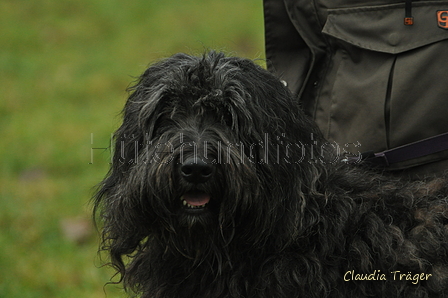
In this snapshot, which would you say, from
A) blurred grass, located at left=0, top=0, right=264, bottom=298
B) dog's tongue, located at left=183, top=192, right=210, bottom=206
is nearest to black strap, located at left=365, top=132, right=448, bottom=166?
blurred grass, located at left=0, top=0, right=264, bottom=298

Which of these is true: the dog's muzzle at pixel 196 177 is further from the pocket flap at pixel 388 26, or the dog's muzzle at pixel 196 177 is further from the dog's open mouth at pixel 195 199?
the pocket flap at pixel 388 26

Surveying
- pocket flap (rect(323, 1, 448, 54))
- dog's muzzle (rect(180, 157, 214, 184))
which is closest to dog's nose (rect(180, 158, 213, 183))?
dog's muzzle (rect(180, 157, 214, 184))

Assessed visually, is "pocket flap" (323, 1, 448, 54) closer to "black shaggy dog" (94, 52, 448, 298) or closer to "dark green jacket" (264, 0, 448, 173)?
"dark green jacket" (264, 0, 448, 173)

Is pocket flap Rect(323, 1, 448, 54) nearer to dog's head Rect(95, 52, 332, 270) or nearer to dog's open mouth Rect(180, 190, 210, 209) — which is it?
dog's head Rect(95, 52, 332, 270)

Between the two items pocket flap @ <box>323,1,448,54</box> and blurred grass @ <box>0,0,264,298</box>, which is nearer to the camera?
pocket flap @ <box>323,1,448,54</box>

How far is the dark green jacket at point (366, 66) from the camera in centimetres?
346

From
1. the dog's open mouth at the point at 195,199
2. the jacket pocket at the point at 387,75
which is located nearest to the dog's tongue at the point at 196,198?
the dog's open mouth at the point at 195,199

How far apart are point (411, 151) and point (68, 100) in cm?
725

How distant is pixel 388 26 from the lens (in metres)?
3.57

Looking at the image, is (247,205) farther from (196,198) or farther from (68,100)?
(68,100)

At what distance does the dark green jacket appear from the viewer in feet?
11.3

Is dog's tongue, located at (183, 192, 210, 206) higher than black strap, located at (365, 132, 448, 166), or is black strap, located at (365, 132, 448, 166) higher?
black strap, located at (365, 132, 448, 166)

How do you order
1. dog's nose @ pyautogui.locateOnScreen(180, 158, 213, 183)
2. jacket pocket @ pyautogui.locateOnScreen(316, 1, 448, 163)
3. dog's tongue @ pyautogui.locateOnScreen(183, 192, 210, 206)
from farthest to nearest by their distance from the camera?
jacket pocket @ pyautogui.locateOnScreen(316, 1, 448, 163) → dog's tongue @ pyautogui.locateOnScreen(183, 192, 210, 206) → dog's nose @ pyautogui.locateOnScreen(180, 158, 213, 183)

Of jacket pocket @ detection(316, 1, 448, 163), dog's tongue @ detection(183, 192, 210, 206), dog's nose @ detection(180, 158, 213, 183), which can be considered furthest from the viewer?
jacket pocket @ detection(316, 1, 448, 163)
